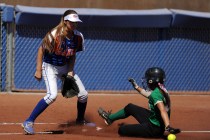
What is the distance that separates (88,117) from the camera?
1037cm

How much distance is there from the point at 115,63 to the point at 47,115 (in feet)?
18.3

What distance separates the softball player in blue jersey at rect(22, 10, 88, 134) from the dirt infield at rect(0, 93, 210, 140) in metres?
0.46

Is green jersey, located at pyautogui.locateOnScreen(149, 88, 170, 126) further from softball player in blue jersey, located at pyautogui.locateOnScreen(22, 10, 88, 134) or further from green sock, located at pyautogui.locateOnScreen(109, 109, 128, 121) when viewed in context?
softball player in blue jersey, located at pyautogui.locateOnScreen(22, 10, 88, 134)

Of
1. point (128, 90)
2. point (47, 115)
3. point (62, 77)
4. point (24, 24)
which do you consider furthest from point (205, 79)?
point (62, 77)

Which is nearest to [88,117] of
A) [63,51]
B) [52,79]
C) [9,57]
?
[52,79]

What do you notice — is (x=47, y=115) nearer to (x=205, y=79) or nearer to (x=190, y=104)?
(x=190, y=104)

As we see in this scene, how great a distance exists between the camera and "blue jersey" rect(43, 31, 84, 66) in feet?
27.4

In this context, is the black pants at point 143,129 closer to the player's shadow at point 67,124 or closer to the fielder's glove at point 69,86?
the fielder's glove at point 69,86

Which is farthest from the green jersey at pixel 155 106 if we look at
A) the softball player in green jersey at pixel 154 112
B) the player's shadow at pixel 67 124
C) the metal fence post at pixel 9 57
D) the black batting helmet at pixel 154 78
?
the metal fence post at pixel 9 57

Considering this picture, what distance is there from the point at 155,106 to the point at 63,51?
1637mm

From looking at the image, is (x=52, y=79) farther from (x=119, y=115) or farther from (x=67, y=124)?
(x=67, y=124)

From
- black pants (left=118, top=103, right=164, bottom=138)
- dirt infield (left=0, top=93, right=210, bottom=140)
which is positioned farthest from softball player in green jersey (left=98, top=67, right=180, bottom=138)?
dirt infield (left=0, top=93, right=210, bottom=140)

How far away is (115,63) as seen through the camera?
1592cm

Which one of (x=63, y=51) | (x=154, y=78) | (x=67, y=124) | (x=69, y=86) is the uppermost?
(x=63, y=51)
